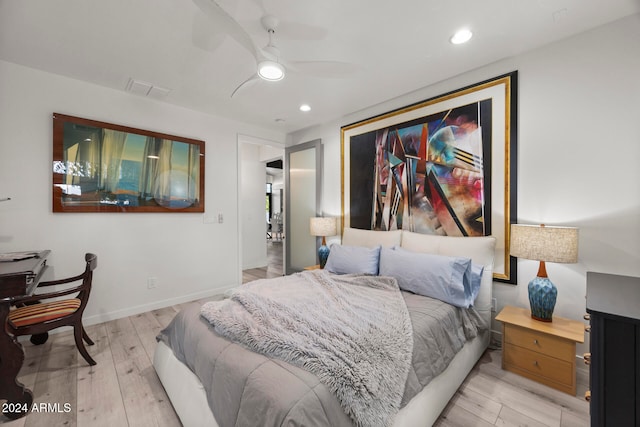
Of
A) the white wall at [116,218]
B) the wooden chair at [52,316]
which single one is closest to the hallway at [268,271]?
the white wall at [116,218]

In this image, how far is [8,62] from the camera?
7.75ft

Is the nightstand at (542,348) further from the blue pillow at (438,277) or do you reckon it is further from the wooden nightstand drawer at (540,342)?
the blue pillow at (438,277)

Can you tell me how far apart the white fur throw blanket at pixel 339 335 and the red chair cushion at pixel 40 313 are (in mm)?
1264

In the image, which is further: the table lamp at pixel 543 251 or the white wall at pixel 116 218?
the white wall at pixel 116 218

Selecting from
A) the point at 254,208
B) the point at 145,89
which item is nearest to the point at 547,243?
the point at 145,89

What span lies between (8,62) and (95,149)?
0.91 metres

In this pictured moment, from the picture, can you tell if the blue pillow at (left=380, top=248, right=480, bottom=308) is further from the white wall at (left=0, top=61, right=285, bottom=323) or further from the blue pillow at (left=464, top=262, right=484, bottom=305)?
the white wall at (left=0, top=61, right=285, bottom=323)

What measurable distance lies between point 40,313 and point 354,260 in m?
2.58

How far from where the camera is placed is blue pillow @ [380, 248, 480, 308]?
198 centimetres

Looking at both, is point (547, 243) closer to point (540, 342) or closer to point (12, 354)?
point (540, 342)

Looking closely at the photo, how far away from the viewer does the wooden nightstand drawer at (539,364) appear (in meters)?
1.77

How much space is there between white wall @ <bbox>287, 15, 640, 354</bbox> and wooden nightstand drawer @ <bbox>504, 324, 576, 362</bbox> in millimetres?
420

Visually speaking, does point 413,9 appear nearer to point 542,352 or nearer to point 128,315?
point 542,352

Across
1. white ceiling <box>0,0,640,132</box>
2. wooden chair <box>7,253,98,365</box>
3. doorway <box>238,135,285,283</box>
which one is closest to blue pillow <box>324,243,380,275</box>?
white ceiling <box>0,0,640,132</box>
